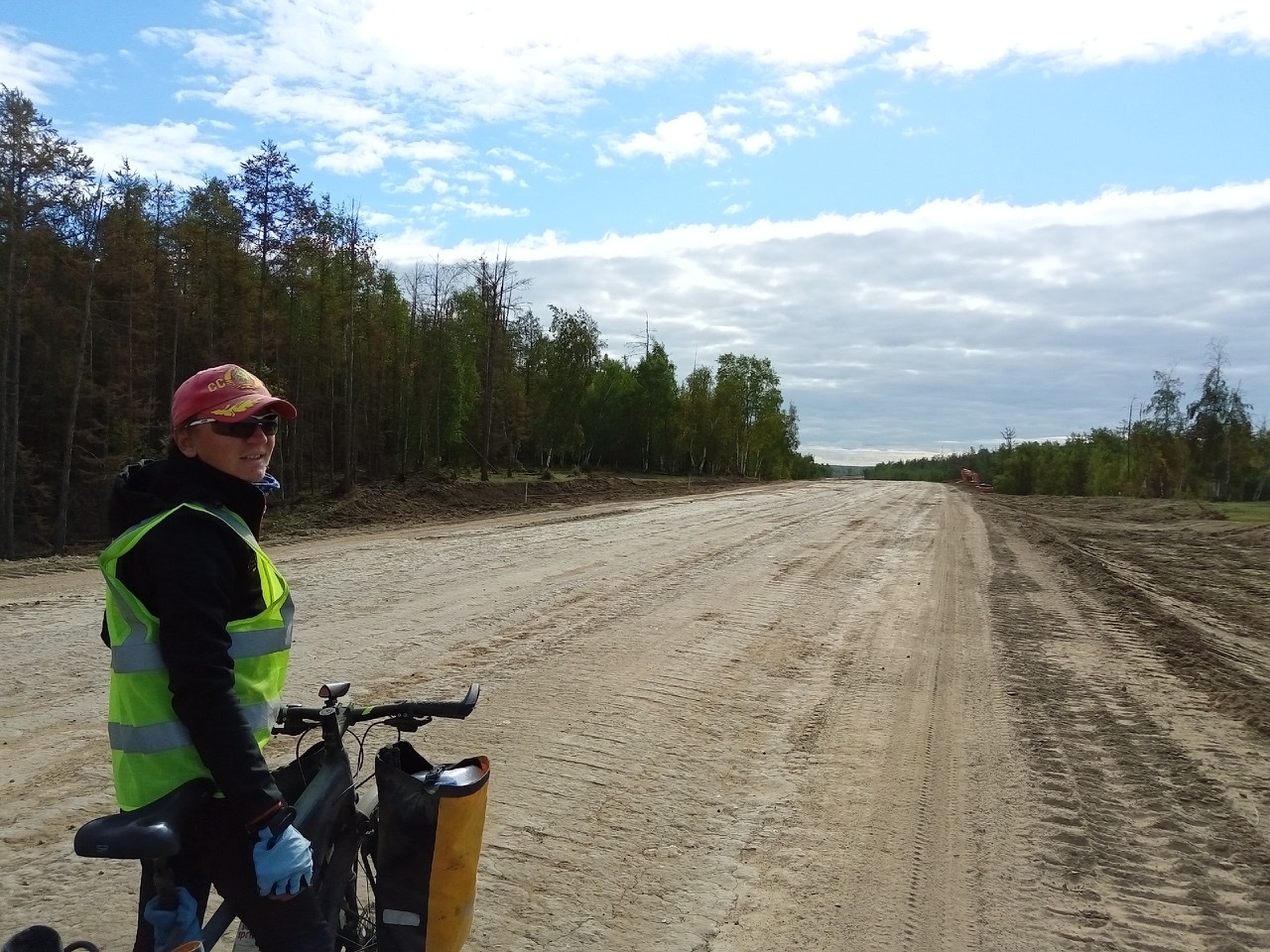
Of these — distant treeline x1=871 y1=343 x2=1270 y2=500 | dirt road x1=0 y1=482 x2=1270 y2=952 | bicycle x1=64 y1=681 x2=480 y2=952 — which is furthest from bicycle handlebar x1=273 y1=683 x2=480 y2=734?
distant treeline x1=871 y1=343 x2=1270 y2=500

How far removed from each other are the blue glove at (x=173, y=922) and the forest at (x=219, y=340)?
68.2 ft

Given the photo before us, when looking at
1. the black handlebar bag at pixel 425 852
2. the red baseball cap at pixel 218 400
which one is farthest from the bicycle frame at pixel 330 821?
the red baseball cap at pixel 218 400

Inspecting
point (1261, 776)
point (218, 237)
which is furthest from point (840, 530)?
point (218, 237)

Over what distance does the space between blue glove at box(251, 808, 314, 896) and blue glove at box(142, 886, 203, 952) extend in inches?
6.2

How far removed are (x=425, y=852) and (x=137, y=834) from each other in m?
0.74

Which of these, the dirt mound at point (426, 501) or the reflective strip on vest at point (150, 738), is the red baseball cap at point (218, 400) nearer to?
the reflective strip on vest at point (150, 738)

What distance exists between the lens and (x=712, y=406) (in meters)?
65.8

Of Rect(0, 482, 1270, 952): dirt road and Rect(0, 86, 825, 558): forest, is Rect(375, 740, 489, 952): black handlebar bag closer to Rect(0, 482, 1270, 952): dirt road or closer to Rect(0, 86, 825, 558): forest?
Rect(0, 482, 1270, 952): dirt road

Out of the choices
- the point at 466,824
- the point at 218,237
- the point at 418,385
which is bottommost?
the point at 466,824

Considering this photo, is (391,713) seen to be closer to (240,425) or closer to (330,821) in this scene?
(330,821)

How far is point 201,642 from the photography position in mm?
1842

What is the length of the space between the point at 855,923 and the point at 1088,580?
10430 mm

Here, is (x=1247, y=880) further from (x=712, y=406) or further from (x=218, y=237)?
(x=712, y=406)

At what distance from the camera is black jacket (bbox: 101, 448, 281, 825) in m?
1.84
